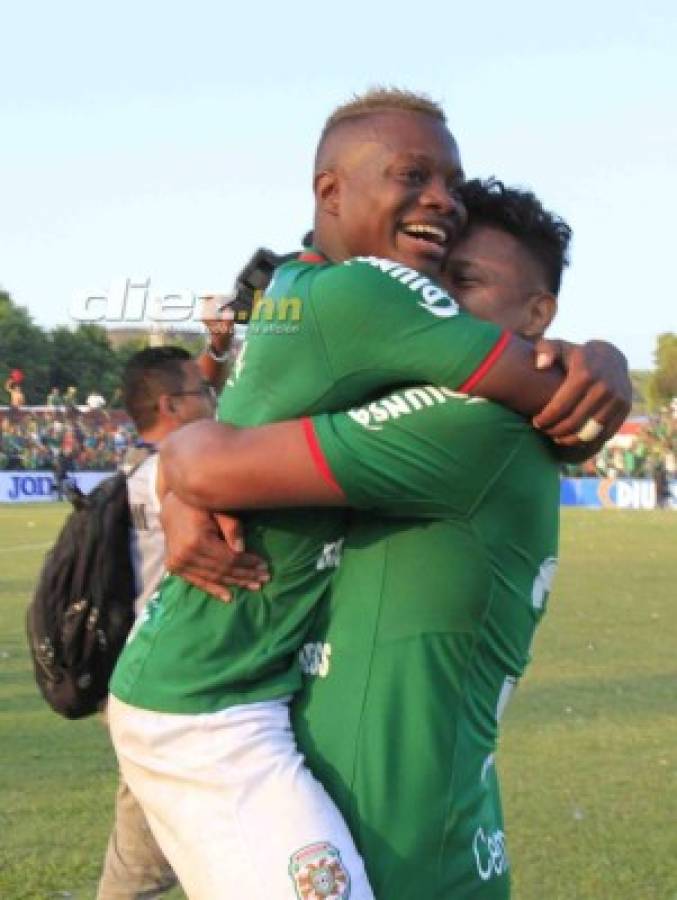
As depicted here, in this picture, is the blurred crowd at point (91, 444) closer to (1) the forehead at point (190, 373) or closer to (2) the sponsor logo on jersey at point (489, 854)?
(1) the forehead at point (190, 373)

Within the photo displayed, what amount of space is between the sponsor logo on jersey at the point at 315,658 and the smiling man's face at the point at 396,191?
670 mm

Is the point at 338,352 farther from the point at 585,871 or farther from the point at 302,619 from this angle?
the point at 585,871

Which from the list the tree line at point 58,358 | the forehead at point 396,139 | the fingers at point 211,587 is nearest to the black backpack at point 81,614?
the fingers at point 211,587

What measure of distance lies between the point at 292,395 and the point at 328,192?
0.45 metres

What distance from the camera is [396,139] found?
2951mm

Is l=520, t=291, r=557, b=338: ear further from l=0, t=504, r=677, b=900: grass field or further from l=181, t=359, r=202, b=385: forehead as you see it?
l=0, t=504, r=677, b=900: grass field

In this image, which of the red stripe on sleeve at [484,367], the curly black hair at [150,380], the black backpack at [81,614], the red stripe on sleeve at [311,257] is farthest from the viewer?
the curly black hair at [150,380]

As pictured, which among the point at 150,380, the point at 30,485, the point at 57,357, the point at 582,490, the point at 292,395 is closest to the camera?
the point at 292,395

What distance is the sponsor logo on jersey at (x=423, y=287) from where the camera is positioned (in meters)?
2.70

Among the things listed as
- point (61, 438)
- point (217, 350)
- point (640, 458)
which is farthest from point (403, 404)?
point (640, 458)

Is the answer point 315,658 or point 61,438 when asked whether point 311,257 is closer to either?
point 315,658

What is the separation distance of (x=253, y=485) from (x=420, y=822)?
61 cm

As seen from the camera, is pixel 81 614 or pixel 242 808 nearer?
pixel 242 808

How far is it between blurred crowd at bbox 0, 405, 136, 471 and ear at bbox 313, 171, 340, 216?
143 ft
